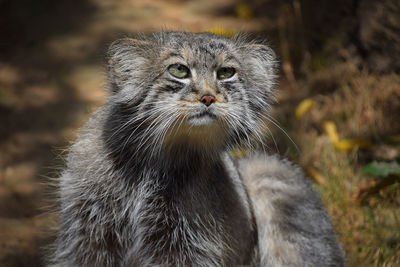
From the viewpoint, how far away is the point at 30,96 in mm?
7320

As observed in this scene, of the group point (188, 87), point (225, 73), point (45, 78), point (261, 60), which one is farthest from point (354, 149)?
point (45, 78)

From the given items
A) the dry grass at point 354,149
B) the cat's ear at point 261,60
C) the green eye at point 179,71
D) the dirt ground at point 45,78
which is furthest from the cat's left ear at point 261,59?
the dry grass at point 354,149

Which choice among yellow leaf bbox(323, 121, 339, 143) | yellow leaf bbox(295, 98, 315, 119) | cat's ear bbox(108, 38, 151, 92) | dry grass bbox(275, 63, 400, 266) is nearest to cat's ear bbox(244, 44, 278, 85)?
cat's ear bbox(108, 38, 151, 92)

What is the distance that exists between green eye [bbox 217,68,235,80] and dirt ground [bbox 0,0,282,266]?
5.25 feet

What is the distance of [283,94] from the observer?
25.3ft

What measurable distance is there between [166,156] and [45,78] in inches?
168

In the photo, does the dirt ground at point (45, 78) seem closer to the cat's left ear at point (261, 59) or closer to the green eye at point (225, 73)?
the cat's left ear at point (261, 59)

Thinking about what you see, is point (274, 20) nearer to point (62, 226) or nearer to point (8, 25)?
point (8, 25)

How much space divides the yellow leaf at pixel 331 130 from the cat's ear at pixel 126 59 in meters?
3.40

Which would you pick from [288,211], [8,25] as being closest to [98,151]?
[288,211]

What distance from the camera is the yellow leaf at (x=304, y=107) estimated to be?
718cm

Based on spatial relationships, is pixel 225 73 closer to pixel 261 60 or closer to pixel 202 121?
pixel 202 121

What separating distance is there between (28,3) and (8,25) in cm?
51

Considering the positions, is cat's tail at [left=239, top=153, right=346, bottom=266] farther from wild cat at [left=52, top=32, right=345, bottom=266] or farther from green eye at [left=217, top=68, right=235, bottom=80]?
green eye at [left=217, top=68, right=235, bottom=80]
